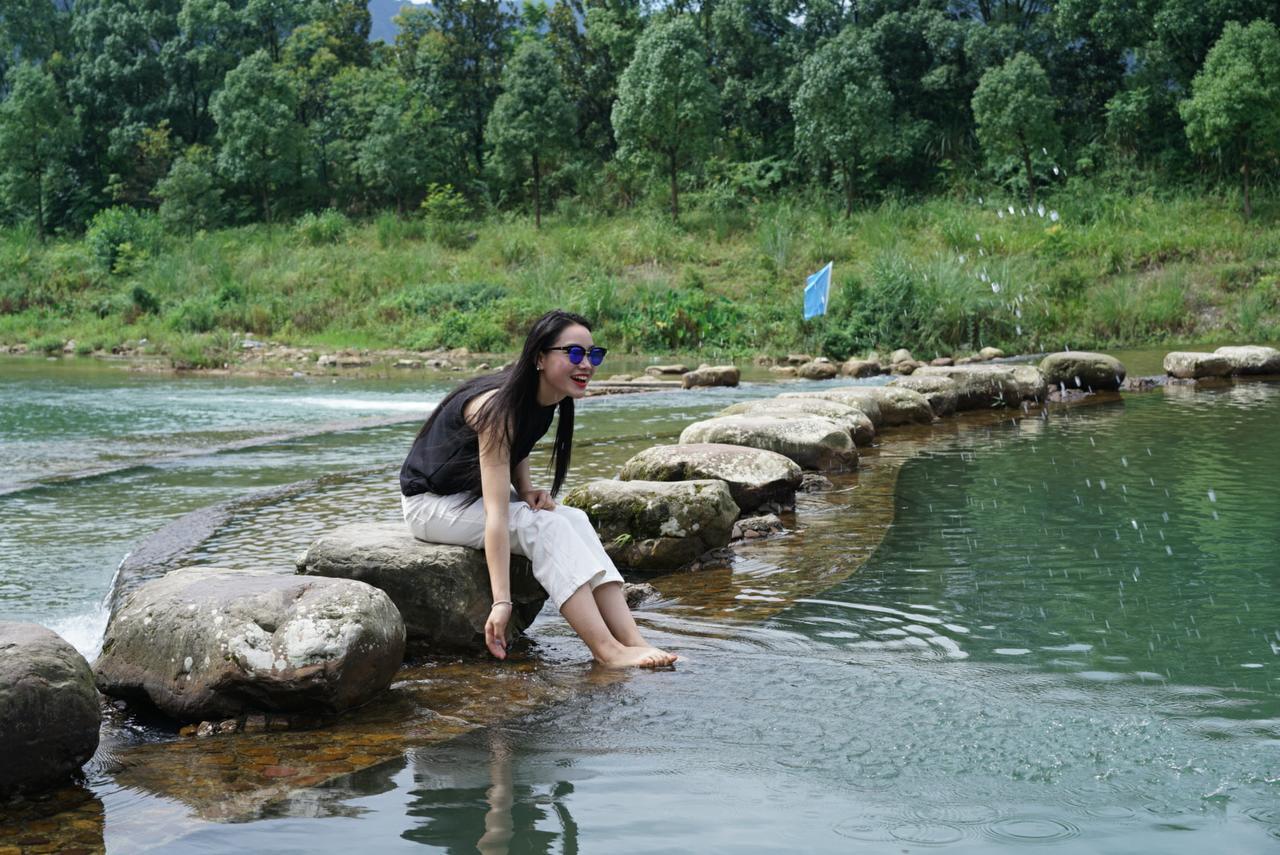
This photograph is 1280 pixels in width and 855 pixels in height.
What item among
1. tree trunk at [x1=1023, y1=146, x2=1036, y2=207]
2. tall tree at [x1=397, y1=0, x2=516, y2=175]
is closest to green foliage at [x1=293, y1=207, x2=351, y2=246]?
tall tree at [x1=397, y1=0, x2=516, y2=175]

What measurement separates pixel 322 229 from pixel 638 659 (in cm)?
3452

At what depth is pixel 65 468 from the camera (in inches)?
411

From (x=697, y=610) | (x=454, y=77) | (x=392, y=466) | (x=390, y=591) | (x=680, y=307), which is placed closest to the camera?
(x=390, y=591)

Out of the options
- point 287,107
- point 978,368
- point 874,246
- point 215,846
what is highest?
point 287,107

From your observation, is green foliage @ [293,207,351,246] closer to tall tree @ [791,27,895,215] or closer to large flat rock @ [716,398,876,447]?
tall tree @ [791,27,895,215]

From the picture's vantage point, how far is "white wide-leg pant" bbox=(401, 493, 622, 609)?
4629 mm

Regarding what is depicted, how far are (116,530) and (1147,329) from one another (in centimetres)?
1972

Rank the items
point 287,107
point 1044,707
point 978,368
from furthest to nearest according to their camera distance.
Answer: point 287,107 → point 978,368 → point 1044,707

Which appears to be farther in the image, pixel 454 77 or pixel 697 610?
pixel 454 77

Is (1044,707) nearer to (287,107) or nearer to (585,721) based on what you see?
(585,721)

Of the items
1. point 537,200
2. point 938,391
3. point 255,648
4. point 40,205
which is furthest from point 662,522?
point 40,205

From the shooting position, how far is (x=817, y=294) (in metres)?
22.8

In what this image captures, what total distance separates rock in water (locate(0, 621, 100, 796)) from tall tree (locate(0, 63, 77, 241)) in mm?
42490

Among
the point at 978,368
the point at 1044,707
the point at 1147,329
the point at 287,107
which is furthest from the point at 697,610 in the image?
the point at 287,107
